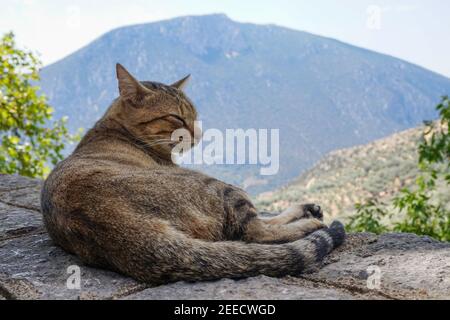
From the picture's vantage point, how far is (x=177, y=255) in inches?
71.6

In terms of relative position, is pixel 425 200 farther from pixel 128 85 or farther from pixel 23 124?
pixel 23 124

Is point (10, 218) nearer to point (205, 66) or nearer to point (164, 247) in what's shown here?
point (164, 247)

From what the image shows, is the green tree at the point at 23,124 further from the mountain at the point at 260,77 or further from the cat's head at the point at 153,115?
the mountain at the point at 260,77

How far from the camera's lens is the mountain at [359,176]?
14.5 m

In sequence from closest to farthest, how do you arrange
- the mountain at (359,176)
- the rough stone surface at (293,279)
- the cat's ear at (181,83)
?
the rough stone surface at (293,279), the cat's ear at (181,83), the mountain at (359,176)

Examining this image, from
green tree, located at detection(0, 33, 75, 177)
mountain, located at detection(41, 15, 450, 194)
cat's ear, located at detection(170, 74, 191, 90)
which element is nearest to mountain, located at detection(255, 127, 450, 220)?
green tree, located at detection(0, 33, 75, 177)

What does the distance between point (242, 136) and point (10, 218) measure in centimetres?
182

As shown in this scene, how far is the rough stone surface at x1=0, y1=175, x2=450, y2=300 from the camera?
68.7 inches

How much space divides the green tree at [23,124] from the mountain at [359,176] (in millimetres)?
6809

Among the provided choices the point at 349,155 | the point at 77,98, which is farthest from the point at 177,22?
the point at 349,155

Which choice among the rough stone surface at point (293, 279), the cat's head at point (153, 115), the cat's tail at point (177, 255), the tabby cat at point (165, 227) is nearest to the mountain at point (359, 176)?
the cat's head at point (153, 115)

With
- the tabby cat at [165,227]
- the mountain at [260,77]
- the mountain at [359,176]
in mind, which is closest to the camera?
the tabby cat at [165,227]

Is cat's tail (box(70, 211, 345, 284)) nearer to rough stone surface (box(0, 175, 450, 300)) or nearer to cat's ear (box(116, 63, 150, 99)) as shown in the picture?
rough stone surface (box(0, 175, 450, 300))

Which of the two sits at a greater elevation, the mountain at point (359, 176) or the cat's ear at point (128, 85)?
the cat's ear at point (128, 85)
